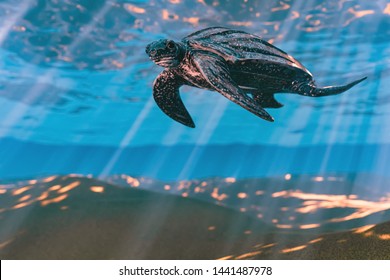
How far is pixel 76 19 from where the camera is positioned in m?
12.8

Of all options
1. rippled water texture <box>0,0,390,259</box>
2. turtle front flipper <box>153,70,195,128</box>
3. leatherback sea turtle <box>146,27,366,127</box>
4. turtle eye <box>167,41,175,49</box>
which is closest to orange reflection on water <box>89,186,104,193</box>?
rippled water texture <box>0,0,390,259</box>

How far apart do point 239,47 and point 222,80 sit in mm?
630

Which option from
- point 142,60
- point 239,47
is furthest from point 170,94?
point 142,60

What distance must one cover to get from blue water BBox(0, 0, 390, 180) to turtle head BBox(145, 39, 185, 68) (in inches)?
336

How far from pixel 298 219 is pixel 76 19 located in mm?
14585

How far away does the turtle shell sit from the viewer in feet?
13.1

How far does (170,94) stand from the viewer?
4895 mm

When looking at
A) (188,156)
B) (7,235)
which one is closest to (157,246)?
(7,235)

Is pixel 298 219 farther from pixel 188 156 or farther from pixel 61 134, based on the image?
pixel 188 156

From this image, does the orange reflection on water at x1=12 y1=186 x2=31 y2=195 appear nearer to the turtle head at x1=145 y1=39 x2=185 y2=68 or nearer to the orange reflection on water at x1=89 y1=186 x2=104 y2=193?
the orange reflection on water at x1=89 y1=186 x2=104 y2=193

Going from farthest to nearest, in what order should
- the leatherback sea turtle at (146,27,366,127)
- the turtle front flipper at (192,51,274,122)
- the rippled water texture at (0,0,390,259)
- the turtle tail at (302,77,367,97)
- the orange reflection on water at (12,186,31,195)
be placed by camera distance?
the orange reflection on water at (12,186,31,195) < the rippled water texture at (0,0,390,259) < the turtle tail at (302,77,367,97) < the leatherback sea turtle at (146,27,366,127) < the turtle front flipper at (192,51,274,122)

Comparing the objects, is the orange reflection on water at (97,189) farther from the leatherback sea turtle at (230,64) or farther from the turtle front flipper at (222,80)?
the turtle front flipper at (222,80)

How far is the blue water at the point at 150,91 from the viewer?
12.4 meters

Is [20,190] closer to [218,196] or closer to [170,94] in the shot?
[170,94]
